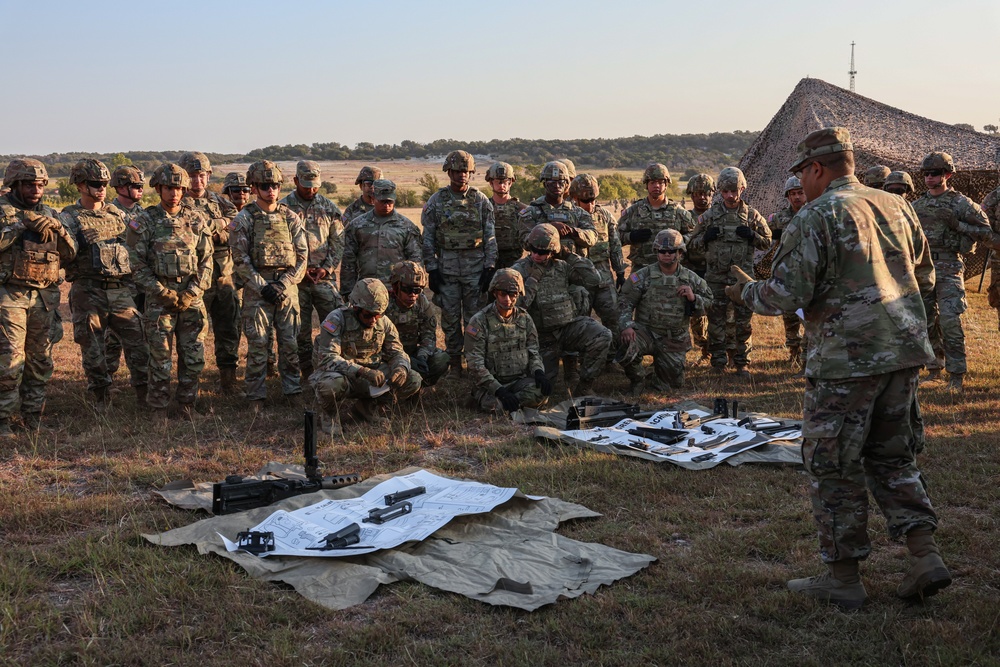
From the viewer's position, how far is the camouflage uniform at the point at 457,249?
1045cm

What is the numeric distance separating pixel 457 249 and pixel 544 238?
1.39 metres

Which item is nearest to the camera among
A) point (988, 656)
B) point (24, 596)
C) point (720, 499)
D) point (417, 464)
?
point (988, 656)

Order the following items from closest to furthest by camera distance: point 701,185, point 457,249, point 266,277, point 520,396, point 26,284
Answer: point 26,284 < point 520,396 < point 266,277 < point 457,249 < point 701,185

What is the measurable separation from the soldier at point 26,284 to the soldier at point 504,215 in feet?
16.2

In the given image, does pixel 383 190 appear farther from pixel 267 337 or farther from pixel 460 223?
pixel 267 337

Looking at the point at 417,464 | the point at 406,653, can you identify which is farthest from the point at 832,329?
the point at 417,464

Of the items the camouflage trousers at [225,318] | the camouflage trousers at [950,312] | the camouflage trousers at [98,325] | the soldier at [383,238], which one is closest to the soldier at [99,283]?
the camouflage trousers at [98,325]

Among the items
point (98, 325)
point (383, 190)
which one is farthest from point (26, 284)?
point (383, 190)

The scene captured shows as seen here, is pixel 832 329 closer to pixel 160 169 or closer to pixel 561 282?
pixel 561 282

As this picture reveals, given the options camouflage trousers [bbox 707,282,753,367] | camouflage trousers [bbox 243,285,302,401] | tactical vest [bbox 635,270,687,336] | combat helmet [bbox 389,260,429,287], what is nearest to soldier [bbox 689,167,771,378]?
camouflage trousers [bbox 707,282,753,367]

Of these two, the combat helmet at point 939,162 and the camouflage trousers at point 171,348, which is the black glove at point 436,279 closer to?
the camouflage trousers at point 171,348

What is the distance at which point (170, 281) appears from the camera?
8.91 meters

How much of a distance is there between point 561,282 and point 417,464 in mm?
3401

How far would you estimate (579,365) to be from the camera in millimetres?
10641
